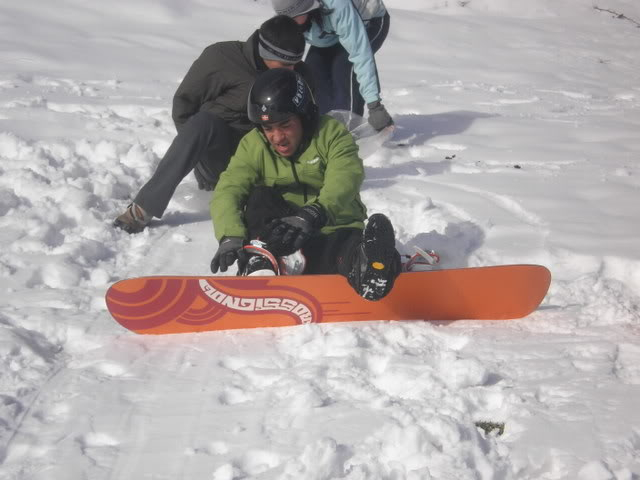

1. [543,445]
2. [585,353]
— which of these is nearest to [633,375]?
[585,353]

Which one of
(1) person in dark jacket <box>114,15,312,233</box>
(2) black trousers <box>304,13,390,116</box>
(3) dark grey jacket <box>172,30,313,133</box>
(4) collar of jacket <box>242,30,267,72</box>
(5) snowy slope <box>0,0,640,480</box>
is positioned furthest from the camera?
(2) black trousers <box>304,13,390,116</box>

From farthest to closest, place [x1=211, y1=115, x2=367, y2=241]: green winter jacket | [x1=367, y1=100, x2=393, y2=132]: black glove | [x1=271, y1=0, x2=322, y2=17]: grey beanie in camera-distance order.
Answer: [x1=367, y1=100, x2=393, y2=132]: black glove, [x1=271, y1=0, x2=322, y2=17]: grey beanie, [x1=211, y1=115, x2=367, y2=241]: green winter jacket

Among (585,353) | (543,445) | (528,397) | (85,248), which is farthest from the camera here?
(85,248)

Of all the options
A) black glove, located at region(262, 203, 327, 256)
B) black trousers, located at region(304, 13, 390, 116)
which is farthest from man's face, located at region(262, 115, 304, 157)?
black trousers, located at region(304, 13, 390, 116)

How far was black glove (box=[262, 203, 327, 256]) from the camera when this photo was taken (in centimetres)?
320

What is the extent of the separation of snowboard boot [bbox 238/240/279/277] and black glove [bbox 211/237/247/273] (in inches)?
1.1

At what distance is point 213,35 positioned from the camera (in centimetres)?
910

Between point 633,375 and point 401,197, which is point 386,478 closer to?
point 633,375

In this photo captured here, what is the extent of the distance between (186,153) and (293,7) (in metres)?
1.26

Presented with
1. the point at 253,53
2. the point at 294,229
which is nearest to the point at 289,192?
the point at 294,229

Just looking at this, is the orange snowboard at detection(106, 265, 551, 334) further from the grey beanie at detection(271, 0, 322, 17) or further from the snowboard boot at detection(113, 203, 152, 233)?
the grey beanie at detection(271, 0, 322, 17)

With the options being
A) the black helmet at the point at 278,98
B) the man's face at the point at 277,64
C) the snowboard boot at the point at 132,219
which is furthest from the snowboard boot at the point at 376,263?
the snowboard boot at the point at 132,219

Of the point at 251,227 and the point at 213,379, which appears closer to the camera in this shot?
the point at 213,379

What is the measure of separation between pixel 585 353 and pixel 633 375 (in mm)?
207
